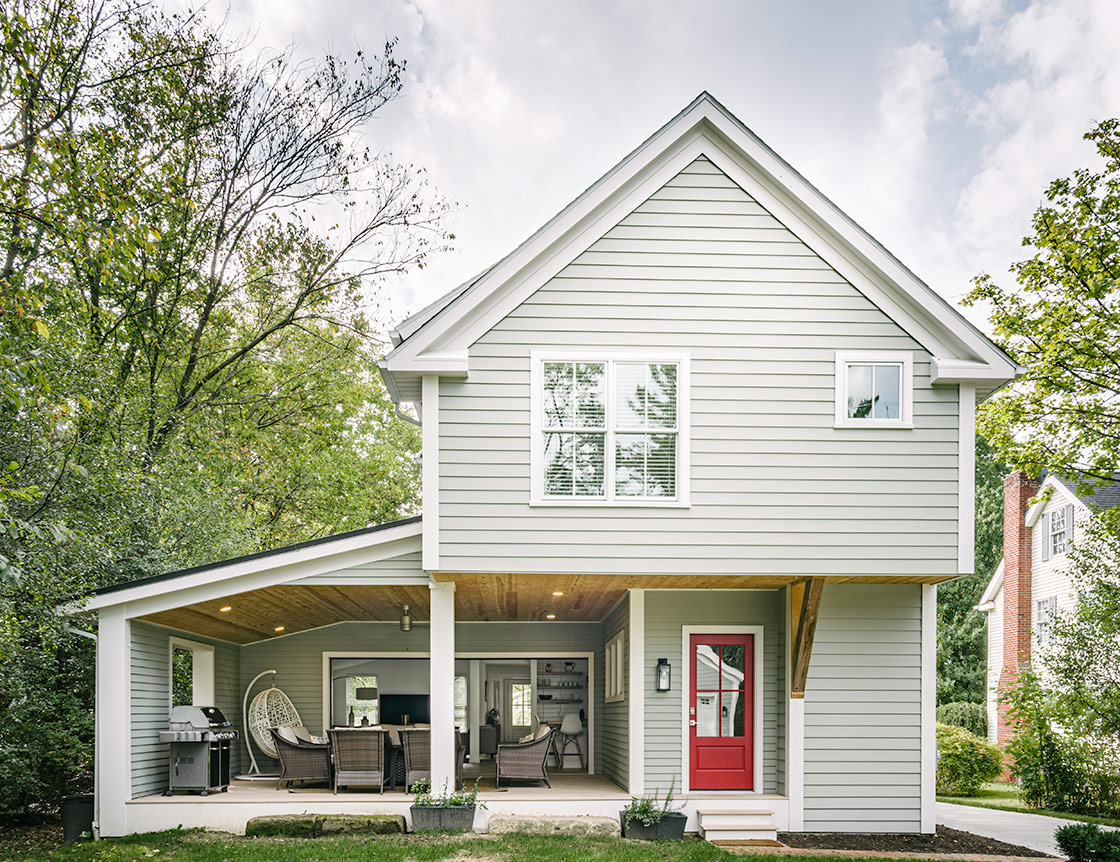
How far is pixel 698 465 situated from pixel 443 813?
443cm

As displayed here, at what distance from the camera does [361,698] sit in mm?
15328

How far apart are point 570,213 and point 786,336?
2598 mm

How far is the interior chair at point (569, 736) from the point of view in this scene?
1498 cm

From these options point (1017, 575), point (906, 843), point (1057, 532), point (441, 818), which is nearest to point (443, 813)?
point (441, 818)

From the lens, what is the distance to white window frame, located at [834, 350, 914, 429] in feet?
31.3

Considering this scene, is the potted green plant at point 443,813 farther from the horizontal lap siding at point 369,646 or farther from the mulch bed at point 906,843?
the horizontal lap siding at point 369,646

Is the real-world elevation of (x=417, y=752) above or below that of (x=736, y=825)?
above

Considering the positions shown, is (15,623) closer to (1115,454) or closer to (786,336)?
(786,336)

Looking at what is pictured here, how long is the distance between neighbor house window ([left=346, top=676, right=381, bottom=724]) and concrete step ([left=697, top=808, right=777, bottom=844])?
23.7ft

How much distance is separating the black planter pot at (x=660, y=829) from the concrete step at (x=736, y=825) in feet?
1.08

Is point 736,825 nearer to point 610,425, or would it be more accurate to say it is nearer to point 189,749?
point 610,425

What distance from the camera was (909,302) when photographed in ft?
31.7

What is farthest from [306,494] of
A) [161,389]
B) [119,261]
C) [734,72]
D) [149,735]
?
[119,261]

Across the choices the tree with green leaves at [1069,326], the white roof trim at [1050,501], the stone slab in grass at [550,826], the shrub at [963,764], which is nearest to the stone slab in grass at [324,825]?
the stone slab in grass at [550,826]
